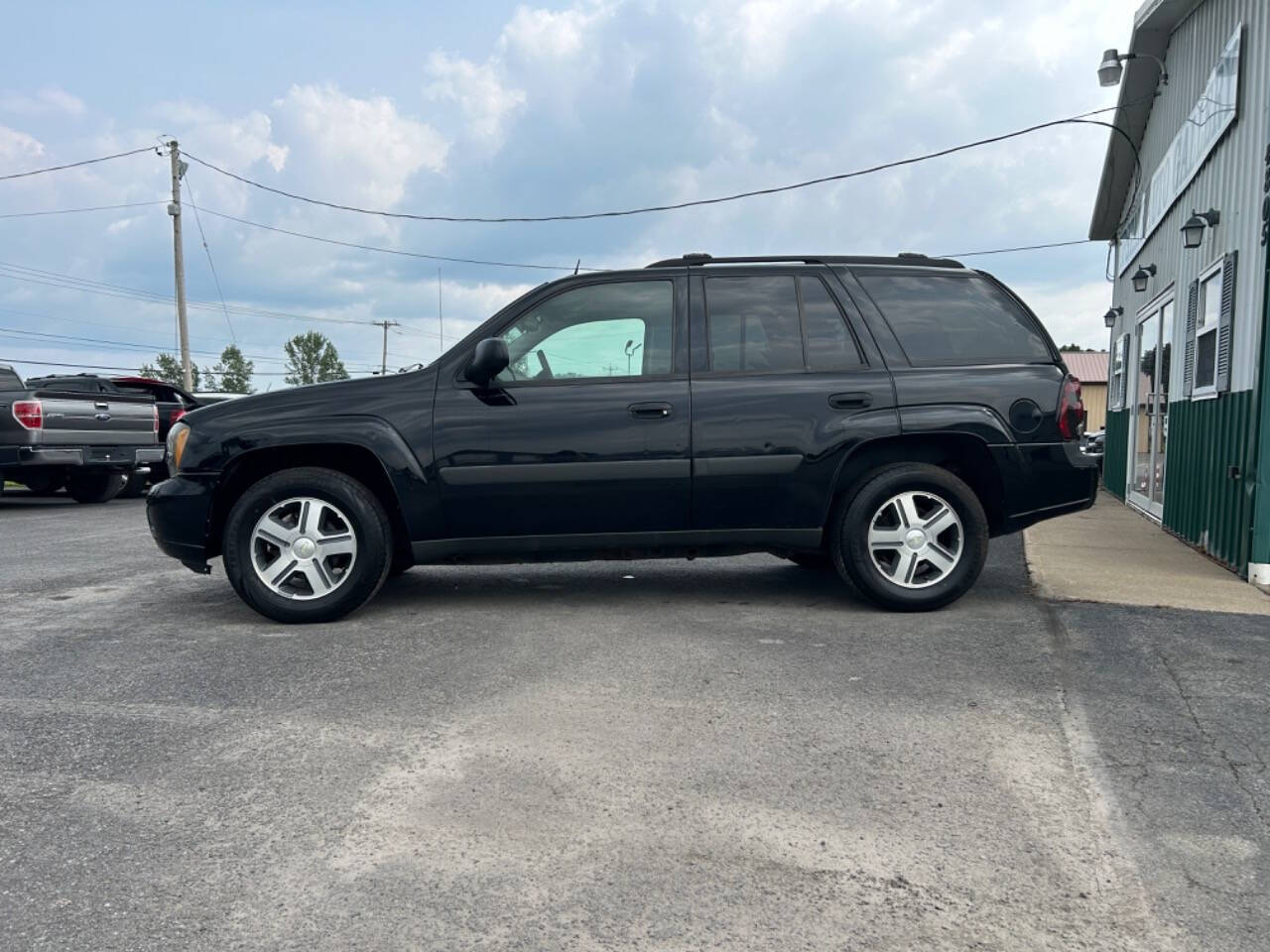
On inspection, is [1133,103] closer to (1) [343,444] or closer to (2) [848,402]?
(2) [848,402]

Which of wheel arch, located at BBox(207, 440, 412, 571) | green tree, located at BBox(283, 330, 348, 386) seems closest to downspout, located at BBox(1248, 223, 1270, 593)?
wheel arch, located at BBox(207, 440, 412, 571)

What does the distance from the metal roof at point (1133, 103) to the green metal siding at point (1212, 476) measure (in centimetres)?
456

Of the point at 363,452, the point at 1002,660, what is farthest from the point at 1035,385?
the point at 363,452

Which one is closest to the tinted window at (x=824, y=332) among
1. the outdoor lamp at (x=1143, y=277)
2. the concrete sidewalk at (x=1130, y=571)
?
the concrete sidewalk at (x=1130, y=571)

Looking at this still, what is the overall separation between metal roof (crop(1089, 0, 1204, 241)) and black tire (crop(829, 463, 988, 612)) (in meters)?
8.12

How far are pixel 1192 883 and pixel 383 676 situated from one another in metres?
3.00

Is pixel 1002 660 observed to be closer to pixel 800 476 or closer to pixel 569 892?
pixel 800 476

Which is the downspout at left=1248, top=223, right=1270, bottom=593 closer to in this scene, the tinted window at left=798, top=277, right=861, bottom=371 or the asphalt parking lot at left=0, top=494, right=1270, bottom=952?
the asphalt parking lot at left=0, top=494, right=1270, bottom=952

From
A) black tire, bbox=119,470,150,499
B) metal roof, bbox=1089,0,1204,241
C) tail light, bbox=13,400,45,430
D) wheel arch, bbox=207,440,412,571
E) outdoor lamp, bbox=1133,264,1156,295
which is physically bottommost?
black tire, bbox=119,470,150,499

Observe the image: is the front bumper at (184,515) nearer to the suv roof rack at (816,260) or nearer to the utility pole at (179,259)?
the suv roof rack at (816,260)

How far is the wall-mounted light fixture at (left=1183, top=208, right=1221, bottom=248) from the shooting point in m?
8.74

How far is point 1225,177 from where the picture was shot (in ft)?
28.1

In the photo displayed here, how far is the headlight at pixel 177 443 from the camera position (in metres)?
5.50

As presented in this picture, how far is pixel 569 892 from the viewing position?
2.50 meters
